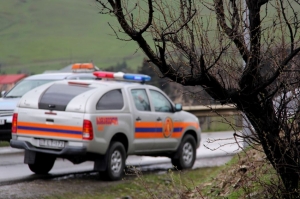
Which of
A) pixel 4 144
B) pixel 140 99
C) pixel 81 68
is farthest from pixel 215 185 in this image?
pixel 81 68

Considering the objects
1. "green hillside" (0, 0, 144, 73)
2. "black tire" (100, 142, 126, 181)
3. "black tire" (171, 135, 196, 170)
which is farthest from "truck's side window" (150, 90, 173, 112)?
"green hillside" (0, 0, 144, 73)

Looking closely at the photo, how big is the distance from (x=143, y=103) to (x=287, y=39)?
685 centimetres

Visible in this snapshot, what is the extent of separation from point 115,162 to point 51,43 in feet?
98.9

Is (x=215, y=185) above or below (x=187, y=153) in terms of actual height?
below

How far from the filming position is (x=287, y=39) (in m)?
7.11

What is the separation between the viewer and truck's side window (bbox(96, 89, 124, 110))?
40.6ft

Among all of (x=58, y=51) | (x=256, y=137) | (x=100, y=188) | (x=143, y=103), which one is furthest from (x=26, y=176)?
(x=58, y=51)

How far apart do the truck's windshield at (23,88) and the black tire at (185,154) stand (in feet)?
15.0

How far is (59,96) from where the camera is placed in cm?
1227

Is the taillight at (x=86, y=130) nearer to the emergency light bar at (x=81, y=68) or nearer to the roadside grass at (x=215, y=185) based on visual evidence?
the roadside grass at (x=215, y=185)

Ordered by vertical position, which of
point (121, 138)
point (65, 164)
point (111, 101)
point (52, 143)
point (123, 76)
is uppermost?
point (123, 76)

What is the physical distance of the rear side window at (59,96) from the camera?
12.1 m

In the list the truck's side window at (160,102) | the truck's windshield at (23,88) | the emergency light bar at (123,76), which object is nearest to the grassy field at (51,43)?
the truck's windshield at (23,88)

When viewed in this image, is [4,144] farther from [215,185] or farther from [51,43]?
[51,43]
